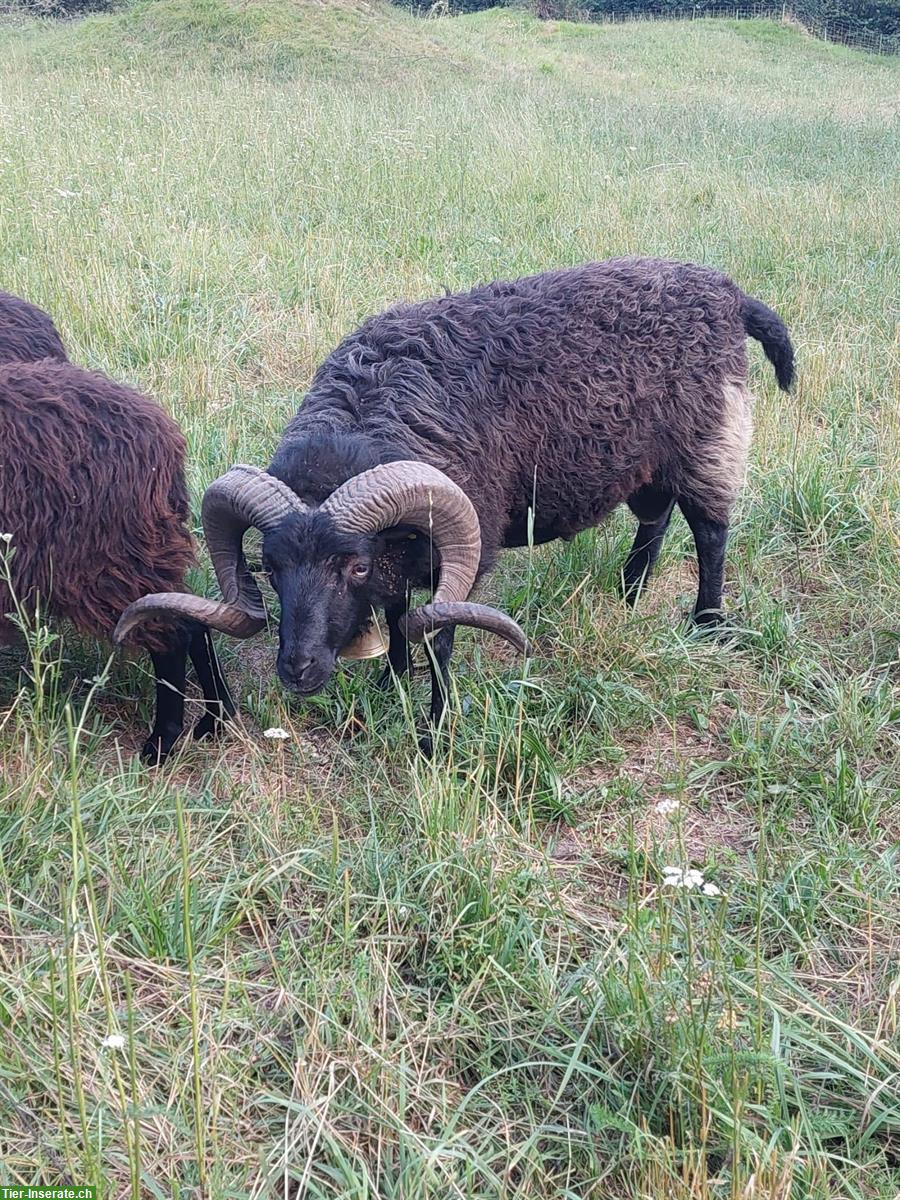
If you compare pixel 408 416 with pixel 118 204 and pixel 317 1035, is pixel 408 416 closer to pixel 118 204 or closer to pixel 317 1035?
pixel 317 1035

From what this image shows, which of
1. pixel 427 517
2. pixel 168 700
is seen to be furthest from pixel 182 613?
pixel 427 517

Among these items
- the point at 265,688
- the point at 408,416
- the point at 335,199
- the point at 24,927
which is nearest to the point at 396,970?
the point at 24,927

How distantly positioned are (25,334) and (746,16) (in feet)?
141

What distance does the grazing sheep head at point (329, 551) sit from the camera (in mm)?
4020

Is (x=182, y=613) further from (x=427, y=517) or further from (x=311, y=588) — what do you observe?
(x=427, y=517)

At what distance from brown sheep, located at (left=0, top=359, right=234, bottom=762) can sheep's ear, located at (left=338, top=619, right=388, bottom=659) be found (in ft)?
→ 1.92

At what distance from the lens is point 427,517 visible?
13.8 feet

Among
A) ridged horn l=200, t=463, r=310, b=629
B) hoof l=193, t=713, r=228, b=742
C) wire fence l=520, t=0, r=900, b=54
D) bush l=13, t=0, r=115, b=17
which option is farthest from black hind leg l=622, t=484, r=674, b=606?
wire fence l=520, t=0, r=900, b=54

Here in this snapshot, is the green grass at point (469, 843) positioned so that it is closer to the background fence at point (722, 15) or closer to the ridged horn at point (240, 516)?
the ridged horn at point (240, 516)

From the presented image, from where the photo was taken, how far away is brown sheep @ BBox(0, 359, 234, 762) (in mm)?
3953

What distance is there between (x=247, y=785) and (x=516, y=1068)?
1605 mm

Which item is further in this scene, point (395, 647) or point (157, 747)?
point (395, 647)

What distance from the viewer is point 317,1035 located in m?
2.78

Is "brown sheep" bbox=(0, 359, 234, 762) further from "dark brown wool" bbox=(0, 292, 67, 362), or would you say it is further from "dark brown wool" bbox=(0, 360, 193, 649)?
"dark brown wool" bbox=(0, 292, 67, 362)
